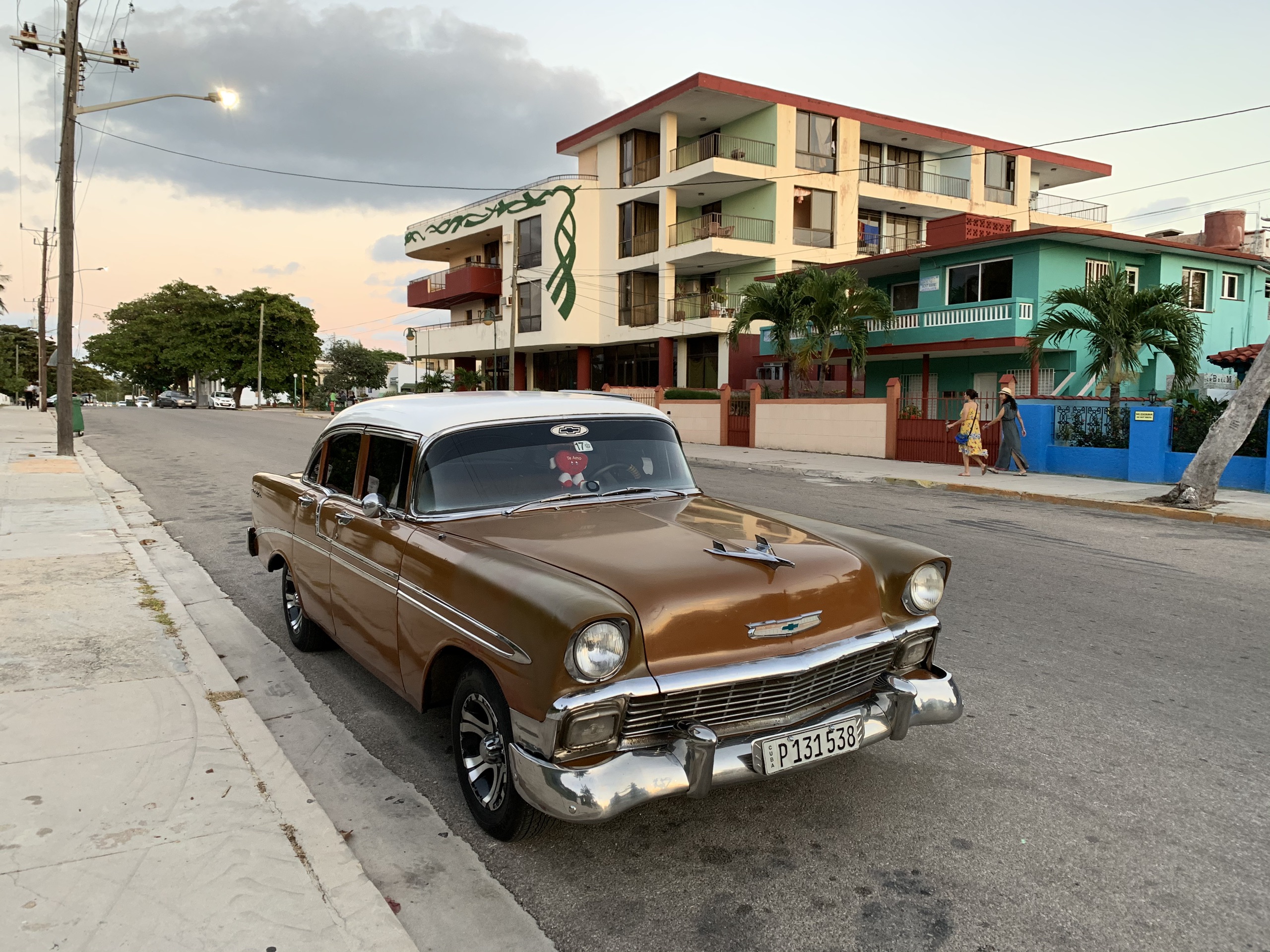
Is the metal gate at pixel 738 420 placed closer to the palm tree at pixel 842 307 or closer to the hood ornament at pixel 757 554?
the palm tree at pixel 842 307

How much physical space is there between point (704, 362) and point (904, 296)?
9.33 metres

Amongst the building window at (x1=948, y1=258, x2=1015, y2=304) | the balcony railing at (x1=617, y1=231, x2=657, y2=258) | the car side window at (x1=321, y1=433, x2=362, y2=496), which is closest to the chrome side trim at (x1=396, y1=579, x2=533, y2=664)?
the car side window at (x1=321, y1=433, x2=362, y2=496)

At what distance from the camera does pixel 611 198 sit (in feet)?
129

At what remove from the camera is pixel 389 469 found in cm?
437

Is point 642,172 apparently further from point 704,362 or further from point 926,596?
point 926,596

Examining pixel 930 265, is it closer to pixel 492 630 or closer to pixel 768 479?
pixel 768 479

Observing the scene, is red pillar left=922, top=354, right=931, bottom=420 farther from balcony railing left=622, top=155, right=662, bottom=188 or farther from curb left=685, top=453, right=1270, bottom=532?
balcony railing left=622, top=155, right=662, bottom=188

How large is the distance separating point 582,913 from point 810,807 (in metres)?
1.11

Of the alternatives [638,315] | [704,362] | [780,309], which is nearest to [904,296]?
[780,309]

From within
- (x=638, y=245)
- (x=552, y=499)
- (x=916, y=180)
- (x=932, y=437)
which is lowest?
(x=552, y=499)

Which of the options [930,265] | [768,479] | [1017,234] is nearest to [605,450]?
[768,479]

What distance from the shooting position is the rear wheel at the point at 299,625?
18.2 ft

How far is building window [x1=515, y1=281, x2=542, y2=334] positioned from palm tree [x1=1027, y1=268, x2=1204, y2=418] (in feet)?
94.4

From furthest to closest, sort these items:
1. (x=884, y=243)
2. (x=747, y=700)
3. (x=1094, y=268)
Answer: (x=884, y=243)
(x=1094, y=268)
(x=747, y=700)
